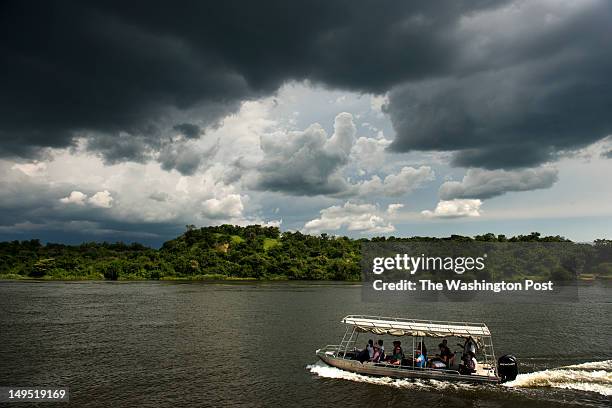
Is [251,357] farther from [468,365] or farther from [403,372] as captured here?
[468,365]

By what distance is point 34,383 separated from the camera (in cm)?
3478

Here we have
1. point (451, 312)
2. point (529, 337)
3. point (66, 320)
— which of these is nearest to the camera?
point (529, 337)

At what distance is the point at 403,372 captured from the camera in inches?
1319

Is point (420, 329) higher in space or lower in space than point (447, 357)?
higher

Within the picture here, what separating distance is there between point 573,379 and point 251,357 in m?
28.8

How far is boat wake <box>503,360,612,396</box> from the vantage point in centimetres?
3369

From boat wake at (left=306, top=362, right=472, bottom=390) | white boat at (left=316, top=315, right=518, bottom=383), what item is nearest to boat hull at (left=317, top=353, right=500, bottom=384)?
white boat at (left=316, top=315, right=518, bottom=383)

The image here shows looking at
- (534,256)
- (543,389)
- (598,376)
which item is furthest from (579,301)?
(534,256)

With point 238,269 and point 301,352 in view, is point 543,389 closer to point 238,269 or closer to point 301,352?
point 301,352

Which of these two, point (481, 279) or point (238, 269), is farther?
point (238, 269)

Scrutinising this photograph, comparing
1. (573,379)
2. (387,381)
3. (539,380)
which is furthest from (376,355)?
(573,379)

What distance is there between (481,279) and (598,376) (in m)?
137

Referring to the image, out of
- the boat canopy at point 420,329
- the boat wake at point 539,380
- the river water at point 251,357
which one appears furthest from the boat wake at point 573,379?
the boat canopy at point 420,329

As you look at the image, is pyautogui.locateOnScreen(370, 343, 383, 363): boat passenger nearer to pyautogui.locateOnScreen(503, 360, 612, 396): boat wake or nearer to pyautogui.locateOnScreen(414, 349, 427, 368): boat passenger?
pyautogui.locateOnScreen(414, 349, 427, 368): boat passenger
